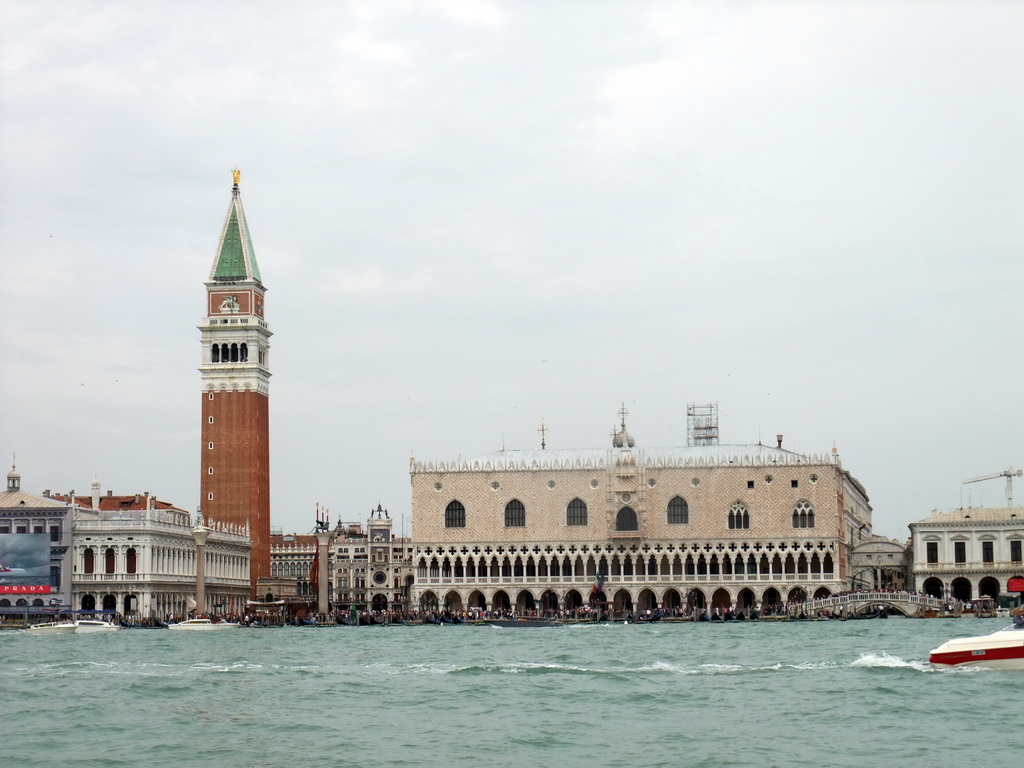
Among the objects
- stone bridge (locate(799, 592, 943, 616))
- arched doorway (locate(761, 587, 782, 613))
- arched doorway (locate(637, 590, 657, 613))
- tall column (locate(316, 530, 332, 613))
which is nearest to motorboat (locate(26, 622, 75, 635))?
tall column (locate(316, 530, 332, 613))

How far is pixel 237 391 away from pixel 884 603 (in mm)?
45663

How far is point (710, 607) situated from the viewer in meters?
96.8

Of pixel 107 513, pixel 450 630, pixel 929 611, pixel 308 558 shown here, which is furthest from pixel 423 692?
pixel 308 558

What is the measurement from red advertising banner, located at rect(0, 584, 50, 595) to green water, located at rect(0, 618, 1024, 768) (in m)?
41.1

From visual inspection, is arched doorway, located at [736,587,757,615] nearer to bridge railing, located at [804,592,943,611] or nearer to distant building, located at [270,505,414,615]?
bridge railing, located at [804,592,943,611]

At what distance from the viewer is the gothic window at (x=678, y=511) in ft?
322

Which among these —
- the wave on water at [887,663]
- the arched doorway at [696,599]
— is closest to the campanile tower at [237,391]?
the arched doorway at [696,599]

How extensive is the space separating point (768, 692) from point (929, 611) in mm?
56996

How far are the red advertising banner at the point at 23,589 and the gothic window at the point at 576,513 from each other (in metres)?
31.3

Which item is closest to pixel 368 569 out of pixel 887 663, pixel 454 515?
pixel 454 515

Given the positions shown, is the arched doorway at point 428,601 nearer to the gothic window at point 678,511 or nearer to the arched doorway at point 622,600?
the arched doorway at point 622,600

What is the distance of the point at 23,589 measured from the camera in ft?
300

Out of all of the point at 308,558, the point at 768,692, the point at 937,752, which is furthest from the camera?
the point at 308,558

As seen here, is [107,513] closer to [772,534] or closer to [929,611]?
[772,534]
